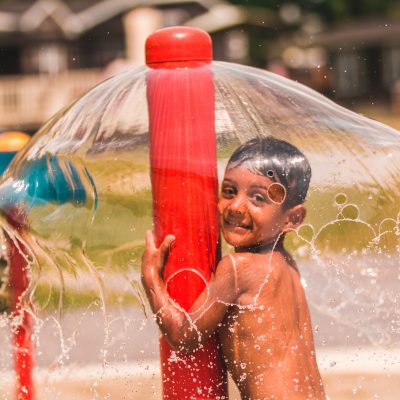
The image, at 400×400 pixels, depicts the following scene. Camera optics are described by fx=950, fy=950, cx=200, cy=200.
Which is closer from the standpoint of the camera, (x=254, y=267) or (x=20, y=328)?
(x=254, y=267)

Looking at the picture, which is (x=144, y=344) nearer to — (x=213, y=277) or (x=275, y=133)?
(x=213, y=277)

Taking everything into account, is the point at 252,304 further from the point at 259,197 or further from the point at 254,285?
the point at 259,197

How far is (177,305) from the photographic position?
99.9 inches

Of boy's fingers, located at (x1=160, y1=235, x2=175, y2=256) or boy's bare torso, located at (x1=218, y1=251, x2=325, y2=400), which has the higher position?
boy's fingers, located at (x1=160, y1=235, x2=175, y2=256)

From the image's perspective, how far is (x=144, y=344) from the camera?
265cm

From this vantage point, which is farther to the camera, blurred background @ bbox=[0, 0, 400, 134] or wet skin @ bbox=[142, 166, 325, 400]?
blurred background @ bbox=[0, 0, 400, 134]

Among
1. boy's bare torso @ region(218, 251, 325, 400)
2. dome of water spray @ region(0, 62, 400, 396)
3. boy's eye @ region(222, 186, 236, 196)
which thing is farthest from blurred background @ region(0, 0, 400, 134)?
boy's eye @ region(222, 186, 236, 196)

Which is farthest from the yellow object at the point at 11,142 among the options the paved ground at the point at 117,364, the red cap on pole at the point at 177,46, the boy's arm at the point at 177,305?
the boy's arm at the point at 177,305

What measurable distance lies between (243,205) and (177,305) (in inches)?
12.6

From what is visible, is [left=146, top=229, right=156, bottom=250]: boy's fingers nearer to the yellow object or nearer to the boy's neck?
the boy's neck

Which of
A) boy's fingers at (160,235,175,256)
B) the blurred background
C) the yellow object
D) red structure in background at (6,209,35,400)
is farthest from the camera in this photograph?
the blurred background

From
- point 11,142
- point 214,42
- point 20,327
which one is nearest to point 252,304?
point 20,327

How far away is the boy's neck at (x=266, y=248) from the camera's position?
2.57 meters

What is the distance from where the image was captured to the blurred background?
23031 mm
